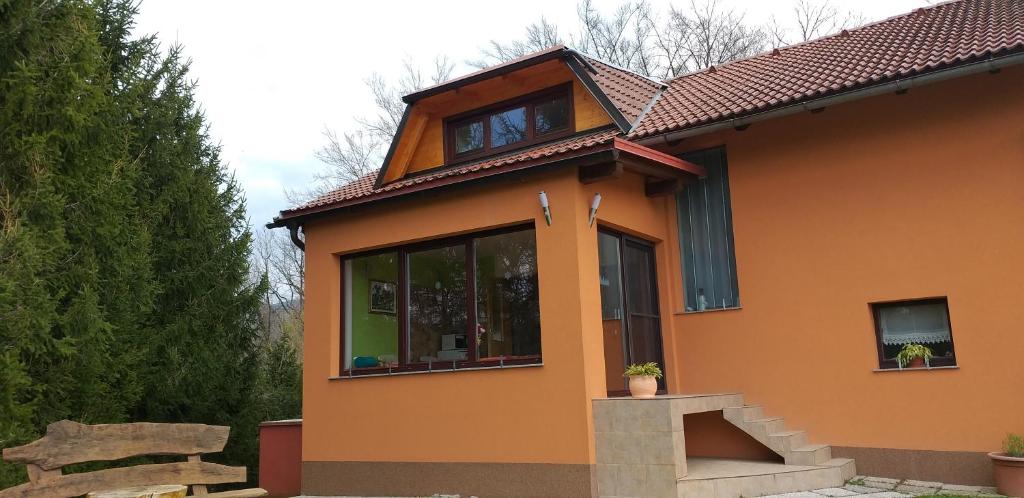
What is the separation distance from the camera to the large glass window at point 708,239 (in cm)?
895

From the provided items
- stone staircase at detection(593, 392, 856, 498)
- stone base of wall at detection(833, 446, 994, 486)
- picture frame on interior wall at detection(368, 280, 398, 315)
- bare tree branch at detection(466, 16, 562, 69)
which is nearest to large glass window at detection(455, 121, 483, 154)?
picture frame on interior wall at detection(368, 280, 398, 315)


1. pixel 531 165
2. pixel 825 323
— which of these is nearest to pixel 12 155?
pixel 531 165

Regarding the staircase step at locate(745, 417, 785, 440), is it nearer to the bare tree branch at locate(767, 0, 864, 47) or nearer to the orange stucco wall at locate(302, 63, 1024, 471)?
the orange stucco wall at locate(302, 63, 1024, 471)

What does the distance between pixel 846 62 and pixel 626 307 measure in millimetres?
4113

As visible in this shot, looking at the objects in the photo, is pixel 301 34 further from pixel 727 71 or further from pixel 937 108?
pixel 937 108

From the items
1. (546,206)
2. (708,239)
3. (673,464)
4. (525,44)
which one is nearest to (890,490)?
(673,464)

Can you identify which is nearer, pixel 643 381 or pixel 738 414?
pixel 643 381

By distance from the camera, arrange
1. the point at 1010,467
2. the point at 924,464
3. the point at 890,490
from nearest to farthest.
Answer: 1. the point at 1010,467
2. the point at 890,490
3. the point at 924,464

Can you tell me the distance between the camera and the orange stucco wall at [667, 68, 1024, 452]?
7.29 m

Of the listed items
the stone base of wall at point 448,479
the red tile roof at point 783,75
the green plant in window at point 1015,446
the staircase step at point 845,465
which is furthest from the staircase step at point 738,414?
the red tile roof at point 783,75

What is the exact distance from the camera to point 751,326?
28.3ft

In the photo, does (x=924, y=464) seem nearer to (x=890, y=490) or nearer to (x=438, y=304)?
(x=890, y=490)

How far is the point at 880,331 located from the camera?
7949 millimetres

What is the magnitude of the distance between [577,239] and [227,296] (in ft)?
28.2
